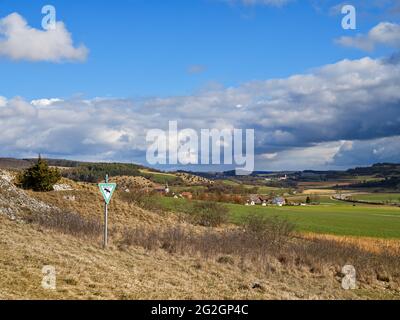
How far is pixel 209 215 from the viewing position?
45.7 m

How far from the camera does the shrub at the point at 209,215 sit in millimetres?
45594

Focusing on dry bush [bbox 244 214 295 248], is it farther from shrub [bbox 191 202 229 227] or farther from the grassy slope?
shrub [bbox 191 202 229 227]

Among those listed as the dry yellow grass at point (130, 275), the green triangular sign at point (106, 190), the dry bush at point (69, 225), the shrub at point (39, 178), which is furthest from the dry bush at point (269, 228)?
the shrub at point (39, 178)

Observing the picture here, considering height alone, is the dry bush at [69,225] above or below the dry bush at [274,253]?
above

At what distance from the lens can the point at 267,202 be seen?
108m

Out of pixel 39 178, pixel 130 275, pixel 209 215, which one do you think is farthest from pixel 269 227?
pixel 39 178

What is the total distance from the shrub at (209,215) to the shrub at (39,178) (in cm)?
1415

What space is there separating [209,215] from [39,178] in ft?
54.5

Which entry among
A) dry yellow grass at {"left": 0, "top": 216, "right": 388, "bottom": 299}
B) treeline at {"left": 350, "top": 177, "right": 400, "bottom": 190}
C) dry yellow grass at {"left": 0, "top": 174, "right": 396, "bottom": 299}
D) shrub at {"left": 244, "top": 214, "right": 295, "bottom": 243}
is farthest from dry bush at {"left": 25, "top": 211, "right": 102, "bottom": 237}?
treeline at {"left": 350, "top": 177, "right": 400, "bottom": 190}

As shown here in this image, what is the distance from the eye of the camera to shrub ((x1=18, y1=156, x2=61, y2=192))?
47.1m

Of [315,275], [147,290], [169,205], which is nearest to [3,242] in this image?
[147,290]

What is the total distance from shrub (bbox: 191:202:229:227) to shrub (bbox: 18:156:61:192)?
14.2 metres

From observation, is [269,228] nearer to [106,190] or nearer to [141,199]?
[106,190]

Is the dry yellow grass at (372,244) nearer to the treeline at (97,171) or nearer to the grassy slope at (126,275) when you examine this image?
the grassy slope at (126,275)
